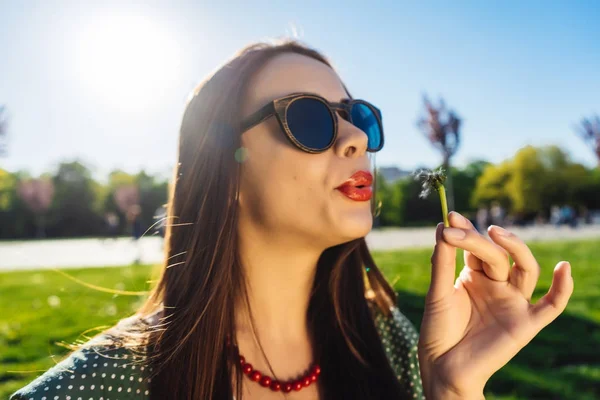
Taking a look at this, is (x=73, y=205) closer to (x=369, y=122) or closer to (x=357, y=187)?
(x=369, y=122)

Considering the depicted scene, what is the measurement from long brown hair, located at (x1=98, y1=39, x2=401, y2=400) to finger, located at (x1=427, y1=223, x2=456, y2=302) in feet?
1.71

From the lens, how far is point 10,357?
14.4 feet

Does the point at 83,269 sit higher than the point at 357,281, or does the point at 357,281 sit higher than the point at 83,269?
the point at 357,281

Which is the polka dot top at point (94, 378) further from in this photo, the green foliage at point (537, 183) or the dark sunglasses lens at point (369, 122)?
the green foliage at point (537, 183)

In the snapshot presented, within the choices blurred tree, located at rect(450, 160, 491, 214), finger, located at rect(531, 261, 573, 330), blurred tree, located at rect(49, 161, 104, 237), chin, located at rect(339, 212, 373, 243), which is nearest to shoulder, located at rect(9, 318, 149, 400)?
chin, located at rect(339, 212, 373, 243)

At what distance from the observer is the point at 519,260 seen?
1351 mm

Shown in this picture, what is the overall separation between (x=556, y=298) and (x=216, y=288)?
113 centimetres

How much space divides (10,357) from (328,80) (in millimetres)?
4595

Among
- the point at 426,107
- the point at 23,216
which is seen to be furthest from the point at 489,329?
the point at 23,216

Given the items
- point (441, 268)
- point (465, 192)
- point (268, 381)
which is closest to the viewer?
point (441, 268)

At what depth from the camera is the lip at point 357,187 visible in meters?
1.49

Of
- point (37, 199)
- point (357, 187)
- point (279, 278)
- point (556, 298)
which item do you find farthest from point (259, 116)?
point (37, 199)

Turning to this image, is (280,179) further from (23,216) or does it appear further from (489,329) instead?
(23,216)

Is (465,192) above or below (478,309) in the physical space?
above
